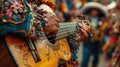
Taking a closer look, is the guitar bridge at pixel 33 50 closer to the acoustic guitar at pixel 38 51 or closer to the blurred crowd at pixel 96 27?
the acoustic guitar at pixel 38 51

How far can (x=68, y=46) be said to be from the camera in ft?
11.3

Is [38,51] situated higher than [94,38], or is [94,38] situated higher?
[94,38]

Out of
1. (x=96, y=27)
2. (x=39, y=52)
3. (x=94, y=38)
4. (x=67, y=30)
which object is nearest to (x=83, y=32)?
(x=67, y=30)

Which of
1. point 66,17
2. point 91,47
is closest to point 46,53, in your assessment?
point 66,17

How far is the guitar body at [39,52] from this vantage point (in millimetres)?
2848

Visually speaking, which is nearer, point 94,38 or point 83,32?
point 83,32

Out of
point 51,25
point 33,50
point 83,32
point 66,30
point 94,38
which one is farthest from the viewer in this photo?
point 94,38

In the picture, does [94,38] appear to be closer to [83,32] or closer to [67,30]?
[83,32]

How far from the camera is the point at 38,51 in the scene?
2.99 metres

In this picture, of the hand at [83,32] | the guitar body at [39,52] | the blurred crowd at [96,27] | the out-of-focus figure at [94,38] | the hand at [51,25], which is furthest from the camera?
the out-of-focus figure at [94,38]

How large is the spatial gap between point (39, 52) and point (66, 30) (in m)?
0.51

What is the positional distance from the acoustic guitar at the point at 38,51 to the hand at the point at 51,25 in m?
0.06

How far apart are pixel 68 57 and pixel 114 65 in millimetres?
3064

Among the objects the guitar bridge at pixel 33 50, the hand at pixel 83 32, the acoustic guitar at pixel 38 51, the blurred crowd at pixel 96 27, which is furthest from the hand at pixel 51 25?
the blurred crowd at pixel 96 27
